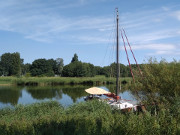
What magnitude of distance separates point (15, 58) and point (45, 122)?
8721cm

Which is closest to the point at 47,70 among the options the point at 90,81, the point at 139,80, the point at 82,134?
the point at 90,81

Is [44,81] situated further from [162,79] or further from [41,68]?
[162,79]

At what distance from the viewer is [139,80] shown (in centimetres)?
1256

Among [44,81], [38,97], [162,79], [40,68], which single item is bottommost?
[38,97]

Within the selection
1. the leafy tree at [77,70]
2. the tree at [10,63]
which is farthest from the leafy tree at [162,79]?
the tree at [10,63]

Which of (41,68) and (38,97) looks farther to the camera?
(41,68)

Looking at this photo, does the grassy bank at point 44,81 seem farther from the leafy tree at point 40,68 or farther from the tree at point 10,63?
the leafy tree at point 40,68

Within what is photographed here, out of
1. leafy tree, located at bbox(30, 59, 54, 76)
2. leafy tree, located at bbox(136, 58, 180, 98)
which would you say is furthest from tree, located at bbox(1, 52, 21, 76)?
leafy tree, located at bbox(136, 58, 180, 98)

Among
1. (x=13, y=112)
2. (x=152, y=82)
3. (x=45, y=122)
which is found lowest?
(x=13, y=112)

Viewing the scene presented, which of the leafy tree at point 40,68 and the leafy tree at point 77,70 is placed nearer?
the leafy tree at point 77,70

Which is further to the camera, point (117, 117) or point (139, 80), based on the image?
point (139, 80)

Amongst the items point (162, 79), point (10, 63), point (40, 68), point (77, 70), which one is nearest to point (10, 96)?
point (162, 79)

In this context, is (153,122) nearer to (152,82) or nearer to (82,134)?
(82,134)

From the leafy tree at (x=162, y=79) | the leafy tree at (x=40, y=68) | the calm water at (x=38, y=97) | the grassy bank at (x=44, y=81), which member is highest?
the leafy tree at (x=40, y=68)
